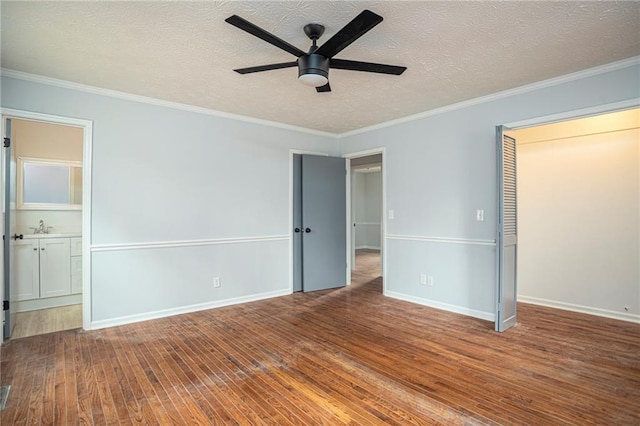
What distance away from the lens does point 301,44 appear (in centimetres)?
259

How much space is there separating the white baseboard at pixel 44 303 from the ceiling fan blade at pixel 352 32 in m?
4.61

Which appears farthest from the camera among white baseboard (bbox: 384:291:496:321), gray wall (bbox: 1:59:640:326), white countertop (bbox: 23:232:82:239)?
white countertop (bbox: 23:232:82:239)

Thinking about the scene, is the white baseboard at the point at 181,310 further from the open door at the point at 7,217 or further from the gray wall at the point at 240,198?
the open door at the point at 7,217

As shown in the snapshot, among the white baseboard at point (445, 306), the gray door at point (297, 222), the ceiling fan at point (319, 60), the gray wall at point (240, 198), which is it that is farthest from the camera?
the gray door at point (297, 222)

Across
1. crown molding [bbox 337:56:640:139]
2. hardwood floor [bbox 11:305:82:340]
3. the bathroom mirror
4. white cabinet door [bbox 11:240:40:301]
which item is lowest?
hardwood floor [bbox 11:305:82:340]

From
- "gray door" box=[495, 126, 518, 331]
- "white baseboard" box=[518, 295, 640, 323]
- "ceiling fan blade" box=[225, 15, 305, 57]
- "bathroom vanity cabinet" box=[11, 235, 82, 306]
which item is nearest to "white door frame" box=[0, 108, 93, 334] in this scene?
"bathroom vanity cabinet" box=[11, 235, 82, 306]

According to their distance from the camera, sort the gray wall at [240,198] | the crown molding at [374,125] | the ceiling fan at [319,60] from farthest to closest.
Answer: the gray wall at [240,198] < the crown molding at [374,125] < the ceiling fan at [319,60]

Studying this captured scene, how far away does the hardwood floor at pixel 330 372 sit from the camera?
2.05 metres

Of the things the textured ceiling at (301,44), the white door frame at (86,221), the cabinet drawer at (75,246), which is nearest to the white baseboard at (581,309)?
the textured ceiling at (301,44)

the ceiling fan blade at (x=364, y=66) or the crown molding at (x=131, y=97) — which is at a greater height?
the crown molding at (x=131, y=97)

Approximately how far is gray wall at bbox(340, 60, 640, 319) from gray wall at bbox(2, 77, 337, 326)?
1657mm

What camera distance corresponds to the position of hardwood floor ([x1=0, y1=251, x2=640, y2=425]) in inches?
80.6

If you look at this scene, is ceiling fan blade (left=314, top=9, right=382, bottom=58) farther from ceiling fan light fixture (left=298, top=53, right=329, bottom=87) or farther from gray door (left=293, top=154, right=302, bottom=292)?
gray door (left=293, top=154, right=302, bottom=292)

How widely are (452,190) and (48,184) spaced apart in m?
5.40
